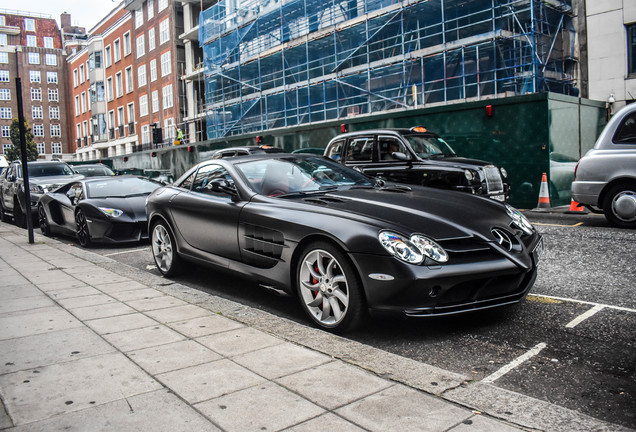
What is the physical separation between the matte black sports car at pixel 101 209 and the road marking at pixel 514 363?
726cm

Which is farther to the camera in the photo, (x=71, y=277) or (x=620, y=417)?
(x=71, y=277)

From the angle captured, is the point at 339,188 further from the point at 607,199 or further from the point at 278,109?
the point at 278,109

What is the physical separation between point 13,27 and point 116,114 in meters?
46.5

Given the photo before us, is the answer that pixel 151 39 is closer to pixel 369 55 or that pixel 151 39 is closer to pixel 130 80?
pixel 130 80

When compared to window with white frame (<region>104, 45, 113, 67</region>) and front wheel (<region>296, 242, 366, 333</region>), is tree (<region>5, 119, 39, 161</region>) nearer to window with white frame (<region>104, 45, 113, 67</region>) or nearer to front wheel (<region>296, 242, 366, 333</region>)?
window with white frame (<region>104, 45, 113, 67</region>)

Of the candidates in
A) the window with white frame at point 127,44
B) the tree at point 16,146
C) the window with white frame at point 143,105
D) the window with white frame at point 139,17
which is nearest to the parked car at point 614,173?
the window with white frame at point 143,105

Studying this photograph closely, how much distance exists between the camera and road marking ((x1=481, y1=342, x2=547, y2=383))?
3.31 meters

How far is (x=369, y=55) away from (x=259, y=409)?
2197 centimetres

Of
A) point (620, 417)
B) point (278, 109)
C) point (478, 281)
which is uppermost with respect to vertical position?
point (278, 109)

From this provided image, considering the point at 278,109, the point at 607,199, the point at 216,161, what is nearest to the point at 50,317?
the point at 216,161

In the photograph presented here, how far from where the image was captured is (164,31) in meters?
43.6

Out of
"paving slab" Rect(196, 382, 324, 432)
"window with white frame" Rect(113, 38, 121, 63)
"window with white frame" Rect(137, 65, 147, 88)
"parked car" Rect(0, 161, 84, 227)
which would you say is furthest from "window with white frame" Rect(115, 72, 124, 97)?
"paving slab" Rect(196, 382, 324, 432)

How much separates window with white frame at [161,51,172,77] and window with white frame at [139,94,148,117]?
4004 millimetres

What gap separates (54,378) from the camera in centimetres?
313
